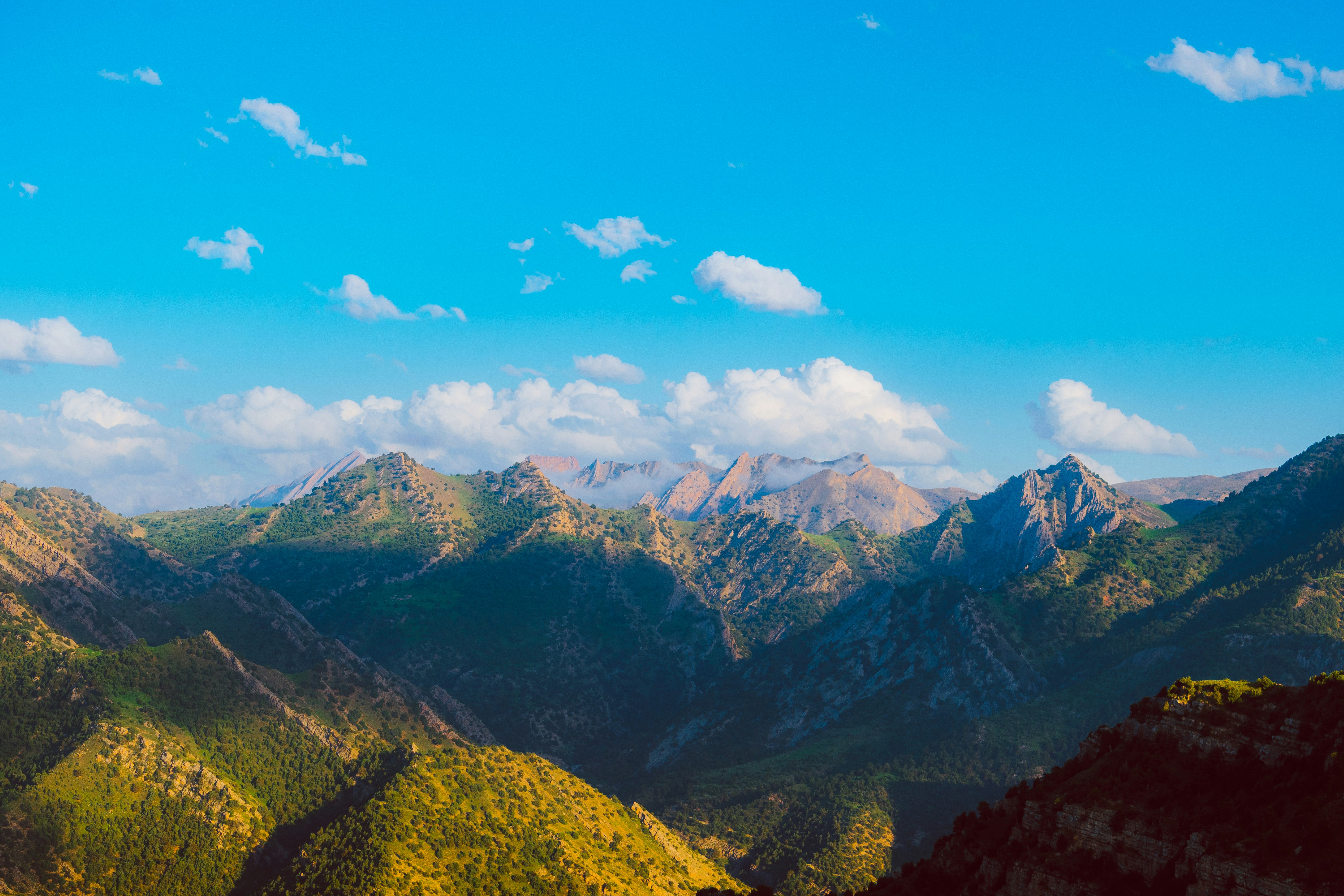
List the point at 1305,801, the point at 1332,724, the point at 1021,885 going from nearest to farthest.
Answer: the point at 1305,801, the point at 1332,724, the point at 1021,885

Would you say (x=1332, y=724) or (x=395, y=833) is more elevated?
(x=1332, y=724)

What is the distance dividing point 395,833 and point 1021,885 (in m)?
153

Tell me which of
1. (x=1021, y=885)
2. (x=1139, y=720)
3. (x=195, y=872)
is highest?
A: (x=1139, y=720)

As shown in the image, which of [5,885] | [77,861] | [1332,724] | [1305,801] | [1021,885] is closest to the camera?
[1305,801]

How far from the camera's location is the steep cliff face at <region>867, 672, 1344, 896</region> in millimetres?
65812

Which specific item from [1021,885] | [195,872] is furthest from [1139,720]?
[195,872]

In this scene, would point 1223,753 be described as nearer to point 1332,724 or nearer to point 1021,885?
point 1332,724

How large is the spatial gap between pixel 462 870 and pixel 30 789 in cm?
9486

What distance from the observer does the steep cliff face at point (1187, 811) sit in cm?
6581

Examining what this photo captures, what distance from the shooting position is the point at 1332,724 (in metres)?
72.9

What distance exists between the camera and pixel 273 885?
184 m

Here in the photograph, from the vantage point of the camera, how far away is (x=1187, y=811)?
73812mm

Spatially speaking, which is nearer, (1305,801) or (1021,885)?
(1305,801)

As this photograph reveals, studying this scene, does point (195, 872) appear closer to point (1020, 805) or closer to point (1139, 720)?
point (1020, 805)
